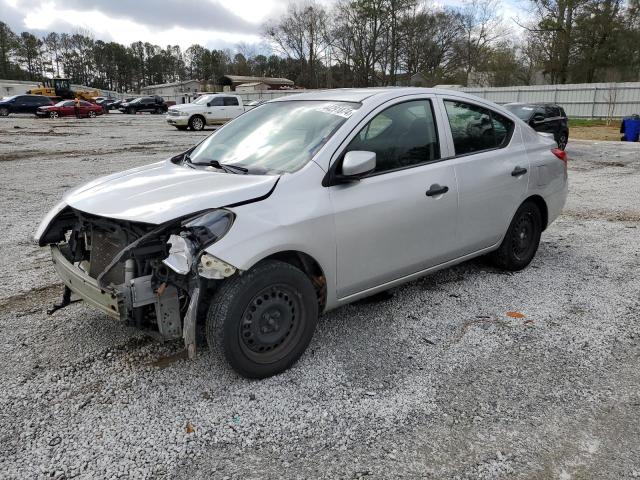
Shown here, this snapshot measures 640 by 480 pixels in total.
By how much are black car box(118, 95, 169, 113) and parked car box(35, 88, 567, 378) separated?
47.3m

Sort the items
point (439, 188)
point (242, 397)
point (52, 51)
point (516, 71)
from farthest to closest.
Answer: point (52, 51)
point (516, 71)
point (439, 188)
point (242, 397)

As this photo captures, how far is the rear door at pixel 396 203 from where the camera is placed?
129 inches

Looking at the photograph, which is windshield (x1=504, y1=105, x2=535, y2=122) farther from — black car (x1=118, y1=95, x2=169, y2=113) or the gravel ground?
black car (x1=118, y1=95, x2=169, y2=113)

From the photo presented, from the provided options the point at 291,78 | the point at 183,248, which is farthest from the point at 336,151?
the point at 291,78

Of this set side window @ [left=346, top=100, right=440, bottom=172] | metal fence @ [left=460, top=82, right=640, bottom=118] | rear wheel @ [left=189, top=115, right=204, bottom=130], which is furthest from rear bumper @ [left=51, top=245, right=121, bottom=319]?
metal fence @ [left=460, top=82, right=640, bottom=118]

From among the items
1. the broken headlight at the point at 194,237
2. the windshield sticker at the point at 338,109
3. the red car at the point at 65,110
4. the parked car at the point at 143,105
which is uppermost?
the parked car at the point at 143,105

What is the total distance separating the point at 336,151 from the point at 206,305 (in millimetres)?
1269

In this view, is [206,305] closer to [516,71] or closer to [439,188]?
[439,188]

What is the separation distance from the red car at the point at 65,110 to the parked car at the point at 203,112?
15.6 meters

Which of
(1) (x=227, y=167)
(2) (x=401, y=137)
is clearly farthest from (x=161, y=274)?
(2) (x=401, y=137)

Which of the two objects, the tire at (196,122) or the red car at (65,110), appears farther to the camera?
the red car at (65,110)

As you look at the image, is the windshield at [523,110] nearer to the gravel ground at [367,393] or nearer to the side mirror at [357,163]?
the gravel ground at [367,393]

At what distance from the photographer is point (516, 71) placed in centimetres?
4525

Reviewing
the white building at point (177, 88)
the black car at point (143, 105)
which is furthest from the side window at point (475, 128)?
the white building at point (177, 88)
